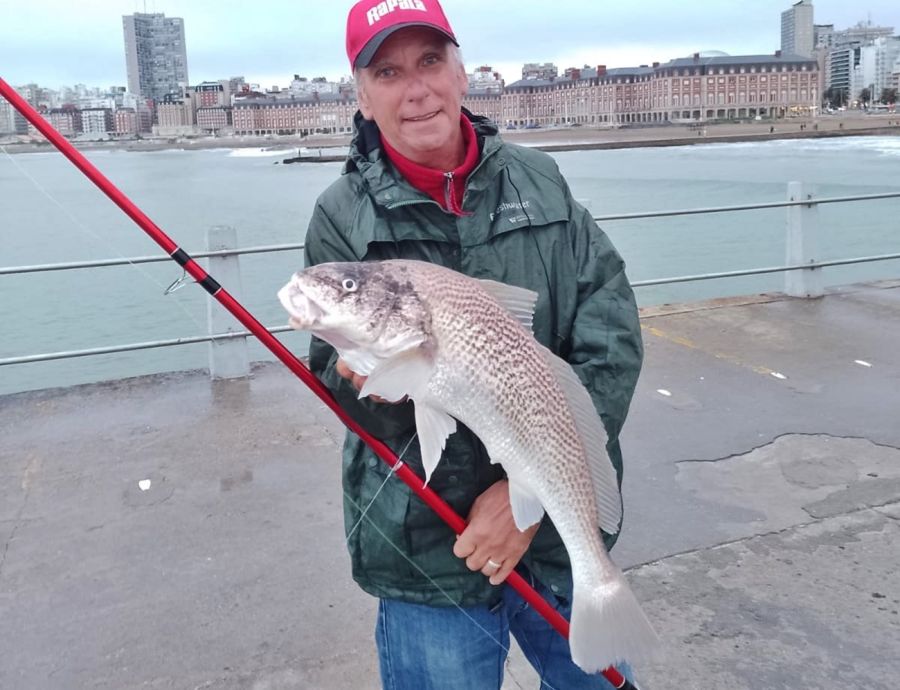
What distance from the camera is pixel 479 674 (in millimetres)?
2090

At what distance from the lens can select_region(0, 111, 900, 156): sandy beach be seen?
275ft

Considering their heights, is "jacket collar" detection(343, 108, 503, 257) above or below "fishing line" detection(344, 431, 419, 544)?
above

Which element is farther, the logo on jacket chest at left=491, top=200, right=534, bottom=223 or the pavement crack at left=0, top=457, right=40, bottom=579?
the pavement crack at left=0, top=457, right=40, bottom=579

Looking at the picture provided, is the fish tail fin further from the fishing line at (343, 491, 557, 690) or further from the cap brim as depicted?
the cap brim

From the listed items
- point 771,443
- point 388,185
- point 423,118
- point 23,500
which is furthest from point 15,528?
point 771,443

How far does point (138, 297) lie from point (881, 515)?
13.6 metres

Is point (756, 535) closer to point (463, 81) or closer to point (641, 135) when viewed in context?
point (463, 81)

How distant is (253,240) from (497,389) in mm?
22797

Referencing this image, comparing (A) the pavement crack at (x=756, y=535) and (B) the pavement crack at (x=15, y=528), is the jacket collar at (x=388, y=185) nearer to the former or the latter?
(A) the pavement crack at (x=756, y=535)

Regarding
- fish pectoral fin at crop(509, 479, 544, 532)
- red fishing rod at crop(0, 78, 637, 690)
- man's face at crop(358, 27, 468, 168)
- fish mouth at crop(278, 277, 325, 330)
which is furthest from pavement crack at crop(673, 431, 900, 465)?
fish mouth at crop(278, 277, 325, 330)

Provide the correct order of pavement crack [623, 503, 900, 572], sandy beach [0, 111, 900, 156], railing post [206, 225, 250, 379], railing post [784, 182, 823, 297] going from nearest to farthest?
pavement crack [623, 503, 900, 572], railing post [206, 225, 250, 379], railing post [784, 182, 823, 297], sandy beach [0, 111, 900, 156]

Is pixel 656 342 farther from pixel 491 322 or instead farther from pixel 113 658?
pixel 491 322

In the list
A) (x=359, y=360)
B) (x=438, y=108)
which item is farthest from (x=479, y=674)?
(x=438, y=108)

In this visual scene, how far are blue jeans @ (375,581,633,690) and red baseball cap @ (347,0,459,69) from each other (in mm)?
1269
